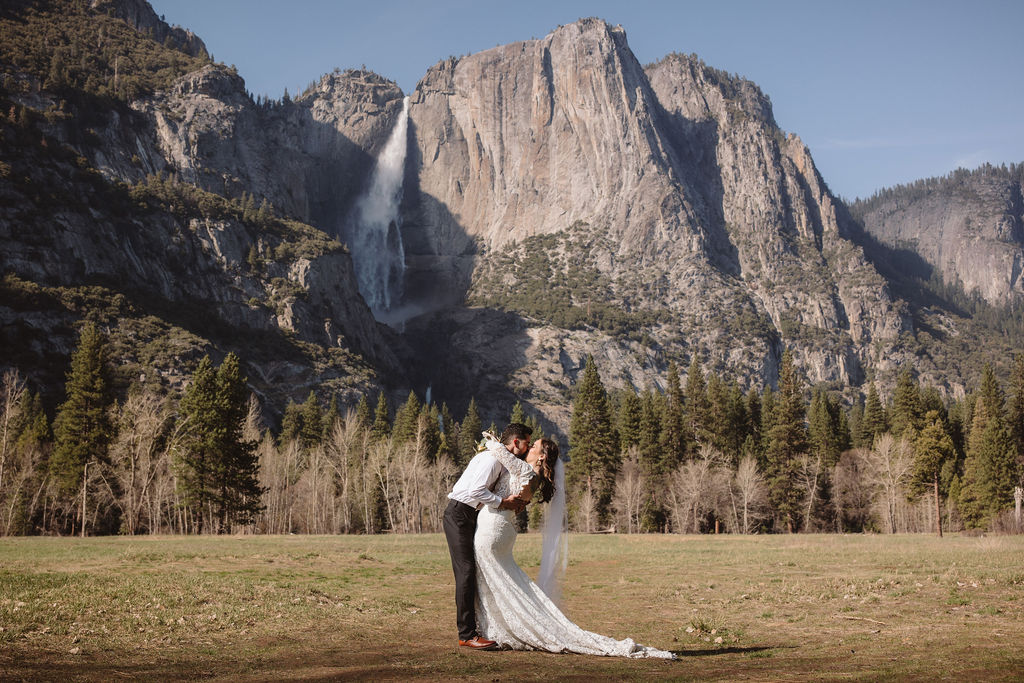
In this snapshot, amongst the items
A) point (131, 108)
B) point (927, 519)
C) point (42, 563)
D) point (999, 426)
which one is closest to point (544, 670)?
point (42, 563)

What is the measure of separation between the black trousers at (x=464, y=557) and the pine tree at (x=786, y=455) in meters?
67.2

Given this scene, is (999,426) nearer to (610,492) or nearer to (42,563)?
(610,492)

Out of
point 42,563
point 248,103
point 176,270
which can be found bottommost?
point 42,563

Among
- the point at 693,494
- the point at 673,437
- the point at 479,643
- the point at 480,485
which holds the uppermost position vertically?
the point at 673,437

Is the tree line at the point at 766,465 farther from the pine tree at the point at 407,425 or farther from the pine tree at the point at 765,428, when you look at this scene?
the pine tree at the point at 407,425

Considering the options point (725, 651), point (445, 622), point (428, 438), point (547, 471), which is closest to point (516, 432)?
point (547, 471)

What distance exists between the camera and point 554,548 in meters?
10.7

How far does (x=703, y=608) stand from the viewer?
15.1m

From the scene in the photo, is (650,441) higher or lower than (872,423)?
lower

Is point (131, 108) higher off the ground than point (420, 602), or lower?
higher

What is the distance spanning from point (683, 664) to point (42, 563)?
1835cm

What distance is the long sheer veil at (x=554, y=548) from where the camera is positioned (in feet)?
34.6

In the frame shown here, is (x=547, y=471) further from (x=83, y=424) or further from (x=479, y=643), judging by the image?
(x=83, y=424)

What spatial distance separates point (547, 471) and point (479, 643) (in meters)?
2.30
